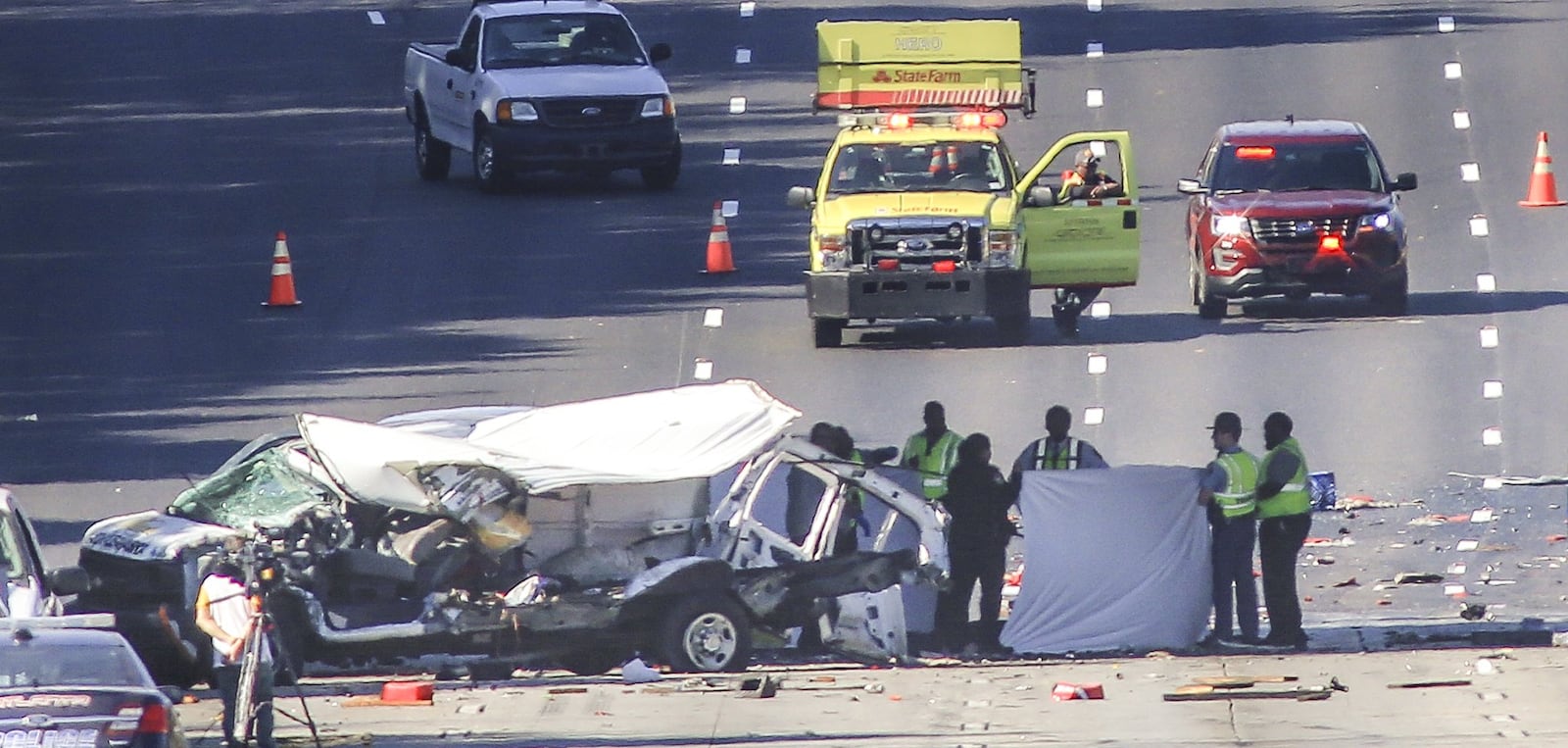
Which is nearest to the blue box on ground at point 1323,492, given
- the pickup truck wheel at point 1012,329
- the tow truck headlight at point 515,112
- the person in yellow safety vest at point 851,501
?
the person in yellow safety vest at point 851,501

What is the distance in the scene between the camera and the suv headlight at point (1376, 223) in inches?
1193

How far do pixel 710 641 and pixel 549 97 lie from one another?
51.6ft

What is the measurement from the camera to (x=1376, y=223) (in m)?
30.3

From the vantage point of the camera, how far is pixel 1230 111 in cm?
3878

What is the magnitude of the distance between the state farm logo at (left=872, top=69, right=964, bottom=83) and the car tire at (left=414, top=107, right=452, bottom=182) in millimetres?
7778

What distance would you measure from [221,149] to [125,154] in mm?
1077

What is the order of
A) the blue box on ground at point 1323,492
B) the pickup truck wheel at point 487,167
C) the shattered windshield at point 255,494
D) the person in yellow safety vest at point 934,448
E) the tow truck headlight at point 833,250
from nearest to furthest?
the shattered windshield at point 255,494, the person in yellow safety vest at point 934,448, the blue box on ground at point 1323,492, the tow truck headlight at point 833,250, the pickup truck wheel at point 487,167

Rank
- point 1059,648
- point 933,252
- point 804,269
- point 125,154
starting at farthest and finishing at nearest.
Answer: point 125,154 → point 804,269 → point 933,252 → point 1059,648

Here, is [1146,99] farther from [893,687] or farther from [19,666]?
[19,666]

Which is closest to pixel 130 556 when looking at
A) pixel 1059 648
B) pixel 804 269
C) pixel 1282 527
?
pixel 1059 648

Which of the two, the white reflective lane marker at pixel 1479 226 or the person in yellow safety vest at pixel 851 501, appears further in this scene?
the white reflective lane marker at pixel 1479 226

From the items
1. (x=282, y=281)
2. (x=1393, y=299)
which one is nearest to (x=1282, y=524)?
(x=1393, y=299)

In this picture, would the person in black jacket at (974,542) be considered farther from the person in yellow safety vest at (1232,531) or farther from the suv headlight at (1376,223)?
the suv headlight at (1376,223)

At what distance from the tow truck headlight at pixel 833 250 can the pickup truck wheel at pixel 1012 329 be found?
62.8 inches
